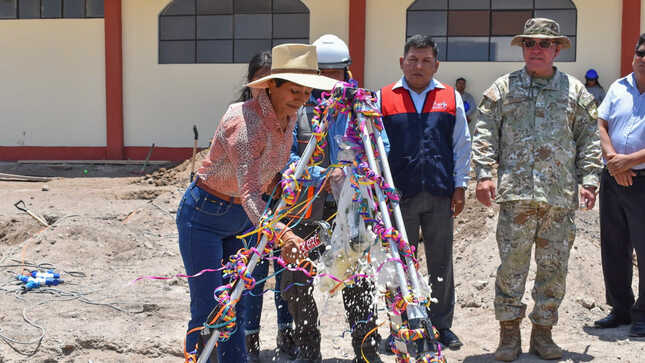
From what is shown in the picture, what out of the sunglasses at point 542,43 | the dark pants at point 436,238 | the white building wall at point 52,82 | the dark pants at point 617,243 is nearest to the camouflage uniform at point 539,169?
the sunglasses at point 542,43

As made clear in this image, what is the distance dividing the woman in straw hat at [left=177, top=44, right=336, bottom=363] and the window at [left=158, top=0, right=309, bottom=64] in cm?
1155

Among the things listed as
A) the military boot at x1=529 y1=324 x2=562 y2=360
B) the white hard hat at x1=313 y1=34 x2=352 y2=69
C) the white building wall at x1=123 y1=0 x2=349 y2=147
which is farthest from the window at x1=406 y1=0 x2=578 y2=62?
the military boot at x1=529 y1=324 x2=562 y2=360

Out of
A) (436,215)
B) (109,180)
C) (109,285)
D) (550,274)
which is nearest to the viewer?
(550,274)

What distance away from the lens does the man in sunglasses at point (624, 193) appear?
15.8ft

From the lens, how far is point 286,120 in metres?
3.39

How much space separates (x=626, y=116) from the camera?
4895mm

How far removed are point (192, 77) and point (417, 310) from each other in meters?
12.8

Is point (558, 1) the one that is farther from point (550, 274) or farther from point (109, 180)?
point (550, 274)

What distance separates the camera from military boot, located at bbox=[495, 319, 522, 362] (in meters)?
4.31

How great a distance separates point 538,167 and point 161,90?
39.7 ft

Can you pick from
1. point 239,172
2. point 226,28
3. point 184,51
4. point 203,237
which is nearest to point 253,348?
point 203,237

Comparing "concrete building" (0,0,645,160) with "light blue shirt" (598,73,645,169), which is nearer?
"light blue shirt" (598,73,645,169)

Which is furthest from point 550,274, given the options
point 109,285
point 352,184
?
point 109,285

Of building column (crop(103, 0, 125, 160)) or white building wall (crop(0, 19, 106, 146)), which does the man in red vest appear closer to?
building column (crop(103, 0, 125, 160))
